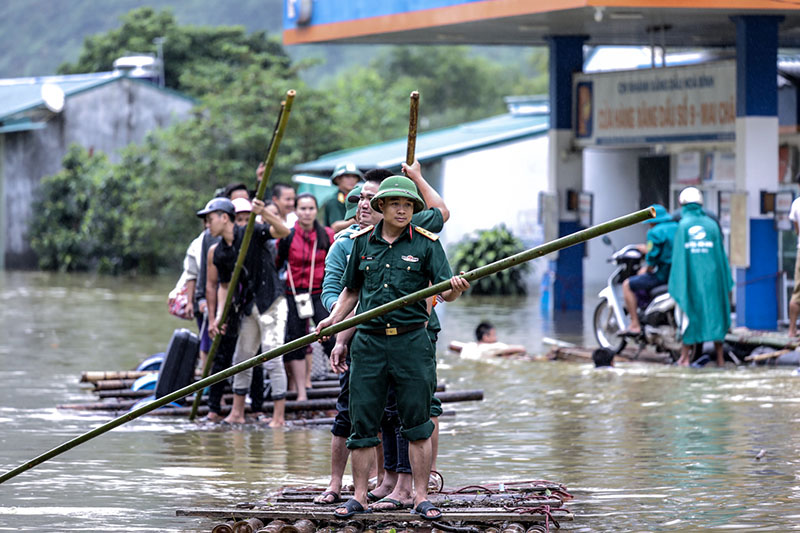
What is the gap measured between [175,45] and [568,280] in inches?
1483

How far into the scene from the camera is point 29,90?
4238cm

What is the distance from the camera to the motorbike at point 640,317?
14336 mm

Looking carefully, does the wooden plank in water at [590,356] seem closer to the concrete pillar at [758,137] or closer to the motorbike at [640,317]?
the motorbike at [640,317]

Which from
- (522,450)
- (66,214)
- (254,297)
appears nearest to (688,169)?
(254,297)

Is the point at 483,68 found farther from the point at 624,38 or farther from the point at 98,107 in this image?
the point at 624,38

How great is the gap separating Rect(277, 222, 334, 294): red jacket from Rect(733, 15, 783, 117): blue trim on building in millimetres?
7600

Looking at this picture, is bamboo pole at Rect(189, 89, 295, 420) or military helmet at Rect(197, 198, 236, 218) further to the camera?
military helmet at Rect(197, 198, 236, 218)

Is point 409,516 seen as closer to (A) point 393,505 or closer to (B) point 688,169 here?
(A) point 393,505

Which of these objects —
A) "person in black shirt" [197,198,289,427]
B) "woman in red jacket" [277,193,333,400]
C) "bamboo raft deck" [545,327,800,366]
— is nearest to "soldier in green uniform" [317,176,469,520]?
"person in black shirt" [197,198,289,427]

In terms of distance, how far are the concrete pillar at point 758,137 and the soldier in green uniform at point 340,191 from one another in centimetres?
639

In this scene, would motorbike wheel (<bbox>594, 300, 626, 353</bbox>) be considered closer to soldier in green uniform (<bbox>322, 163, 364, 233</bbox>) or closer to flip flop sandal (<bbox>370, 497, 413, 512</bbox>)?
soldier in green uniform (<bbox>322, 163, 364, 233</bbox>)

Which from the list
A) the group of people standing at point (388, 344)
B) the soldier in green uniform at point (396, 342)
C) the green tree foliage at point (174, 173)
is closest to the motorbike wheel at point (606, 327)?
the group of people standing at point (388, 344)

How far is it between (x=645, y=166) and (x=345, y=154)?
28.8ft

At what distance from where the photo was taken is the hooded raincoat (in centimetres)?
1381
